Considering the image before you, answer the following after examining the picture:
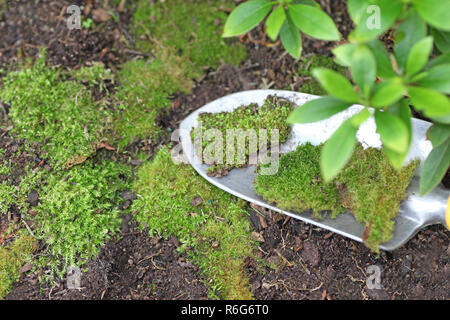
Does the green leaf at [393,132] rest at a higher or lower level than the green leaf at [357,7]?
lower

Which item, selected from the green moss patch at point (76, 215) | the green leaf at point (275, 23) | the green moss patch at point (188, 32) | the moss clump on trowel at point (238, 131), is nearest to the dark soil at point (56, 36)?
the green moss patch at point (188, 32)

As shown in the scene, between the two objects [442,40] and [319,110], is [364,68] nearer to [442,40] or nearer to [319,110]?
[319,110]

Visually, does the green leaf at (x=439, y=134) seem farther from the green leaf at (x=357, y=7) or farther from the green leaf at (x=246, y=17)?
the green leaf at (x=246, y=17)

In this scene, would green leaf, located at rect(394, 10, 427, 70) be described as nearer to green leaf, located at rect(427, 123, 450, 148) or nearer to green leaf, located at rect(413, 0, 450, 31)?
green leaf, located at rect(413, 0, 450, 31)

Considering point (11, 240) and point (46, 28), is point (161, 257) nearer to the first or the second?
point (11, 240)

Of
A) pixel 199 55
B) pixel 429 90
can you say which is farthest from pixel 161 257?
pixel 429 90
